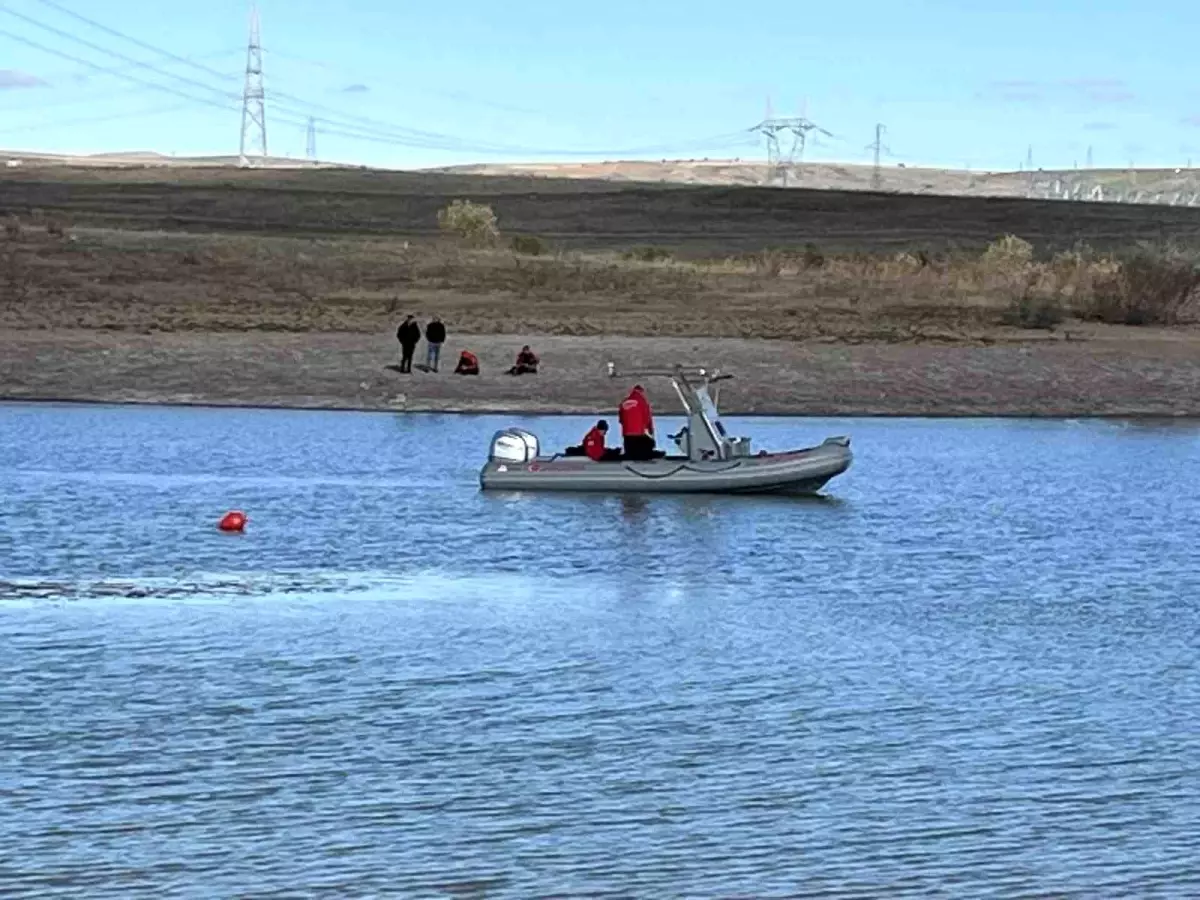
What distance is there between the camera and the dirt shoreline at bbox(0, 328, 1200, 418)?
4441 centimetres

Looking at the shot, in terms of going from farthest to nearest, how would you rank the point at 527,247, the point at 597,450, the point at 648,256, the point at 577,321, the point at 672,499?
the point at 648,256 < the point at 527,247 < the point at 577,321 < the point at 672,499 < the point at 597,450

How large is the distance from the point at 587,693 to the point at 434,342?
29.0 metres

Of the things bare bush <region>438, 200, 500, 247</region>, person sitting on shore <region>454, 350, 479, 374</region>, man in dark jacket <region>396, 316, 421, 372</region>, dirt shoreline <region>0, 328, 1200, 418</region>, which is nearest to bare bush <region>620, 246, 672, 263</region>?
bare bush <region>438, 200, 500, 247</region>

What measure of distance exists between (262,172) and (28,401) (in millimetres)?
107082

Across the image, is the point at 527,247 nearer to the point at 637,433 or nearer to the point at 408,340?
the point at 408,340

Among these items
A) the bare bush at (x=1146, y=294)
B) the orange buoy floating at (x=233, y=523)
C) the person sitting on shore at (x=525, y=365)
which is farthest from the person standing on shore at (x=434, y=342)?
the bare bush at (x=1146, y=294)

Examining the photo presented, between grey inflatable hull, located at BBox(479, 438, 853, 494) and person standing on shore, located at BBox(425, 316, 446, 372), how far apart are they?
14.5 metres

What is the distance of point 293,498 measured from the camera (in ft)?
99.4

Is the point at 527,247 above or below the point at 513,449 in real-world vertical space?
above

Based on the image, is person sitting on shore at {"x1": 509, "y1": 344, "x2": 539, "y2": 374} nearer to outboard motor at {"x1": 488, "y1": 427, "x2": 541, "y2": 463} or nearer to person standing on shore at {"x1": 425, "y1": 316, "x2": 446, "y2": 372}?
person standing on shore at {"x1": 425, "y1": 316, "x2": 446, "y2": 372}

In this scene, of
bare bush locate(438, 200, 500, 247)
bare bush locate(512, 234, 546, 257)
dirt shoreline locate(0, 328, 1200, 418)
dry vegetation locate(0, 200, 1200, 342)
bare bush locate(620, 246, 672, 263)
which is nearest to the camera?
dirt shoreline locate(0, 328, 1200, 418)

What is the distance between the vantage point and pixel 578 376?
45.6 m

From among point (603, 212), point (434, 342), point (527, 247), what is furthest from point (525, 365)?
point (603, 212)

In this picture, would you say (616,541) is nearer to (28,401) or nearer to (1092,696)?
(1092,696)
